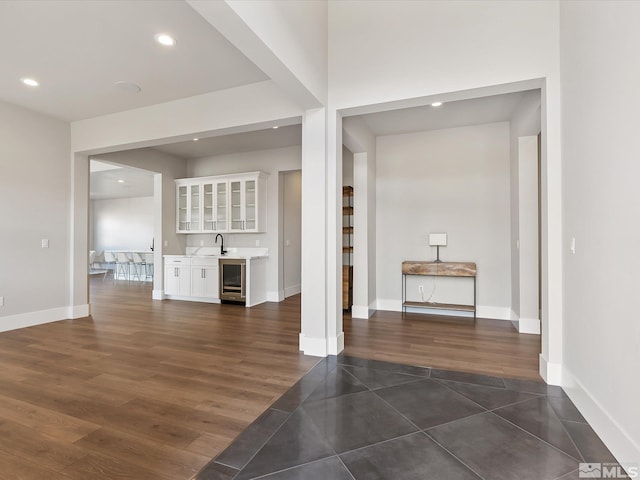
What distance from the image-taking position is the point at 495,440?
1889 mm

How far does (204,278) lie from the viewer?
6.12 meters

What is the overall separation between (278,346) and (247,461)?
6.22 feet

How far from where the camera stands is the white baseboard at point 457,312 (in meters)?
4.77

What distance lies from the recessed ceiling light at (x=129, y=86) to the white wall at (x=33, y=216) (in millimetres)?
1833

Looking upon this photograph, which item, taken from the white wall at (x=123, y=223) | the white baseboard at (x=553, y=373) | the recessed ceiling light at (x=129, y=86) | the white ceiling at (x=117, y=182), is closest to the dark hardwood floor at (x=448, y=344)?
the white baseboard at (x=553, y=373)

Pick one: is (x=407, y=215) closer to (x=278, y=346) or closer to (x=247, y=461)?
(x=278, y=346)

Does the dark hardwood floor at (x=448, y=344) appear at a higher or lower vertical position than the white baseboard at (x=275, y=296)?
lower

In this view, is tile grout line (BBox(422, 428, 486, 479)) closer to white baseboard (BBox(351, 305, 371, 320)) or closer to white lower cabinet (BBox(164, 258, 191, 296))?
white baseboard (BBox(351, 305, 371, 320))

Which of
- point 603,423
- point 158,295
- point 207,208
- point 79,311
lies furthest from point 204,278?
point 603,423

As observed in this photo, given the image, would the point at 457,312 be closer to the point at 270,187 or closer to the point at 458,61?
the point at 458,61

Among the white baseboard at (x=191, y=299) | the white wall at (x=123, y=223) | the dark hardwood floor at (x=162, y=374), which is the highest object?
the white wall at (x=123, y=223)

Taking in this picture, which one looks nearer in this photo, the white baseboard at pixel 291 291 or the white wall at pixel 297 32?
the white wall at pixel 297 32

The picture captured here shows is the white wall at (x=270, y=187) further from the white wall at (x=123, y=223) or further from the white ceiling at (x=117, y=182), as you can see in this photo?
the white wall at (x=123, y=223)

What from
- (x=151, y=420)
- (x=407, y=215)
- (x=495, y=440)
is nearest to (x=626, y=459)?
(x=495, y=440)
